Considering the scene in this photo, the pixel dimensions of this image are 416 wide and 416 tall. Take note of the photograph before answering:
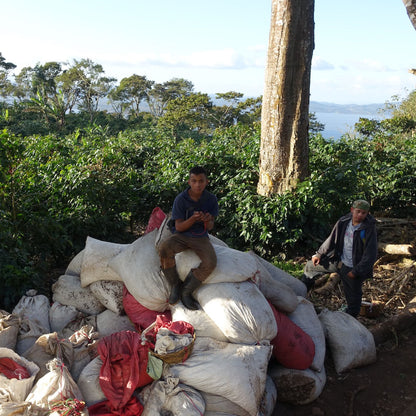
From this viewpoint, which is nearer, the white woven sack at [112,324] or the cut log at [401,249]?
the white woven sack at [112,324]

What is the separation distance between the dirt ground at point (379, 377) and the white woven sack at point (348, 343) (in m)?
0.07

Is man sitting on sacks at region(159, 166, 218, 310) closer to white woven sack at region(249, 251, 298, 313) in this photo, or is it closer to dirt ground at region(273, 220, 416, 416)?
white woven sack at region(249, 251, 298, 313)

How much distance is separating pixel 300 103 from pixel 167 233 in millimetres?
2979

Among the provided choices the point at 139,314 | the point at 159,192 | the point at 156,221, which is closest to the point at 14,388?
the point at 139,314

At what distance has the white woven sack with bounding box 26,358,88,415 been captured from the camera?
2322 millimetres

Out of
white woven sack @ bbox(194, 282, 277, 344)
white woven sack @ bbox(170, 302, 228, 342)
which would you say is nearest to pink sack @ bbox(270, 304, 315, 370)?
white woven sack @ bbox(194, 282, 277, 344)

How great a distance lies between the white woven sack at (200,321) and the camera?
112 inches

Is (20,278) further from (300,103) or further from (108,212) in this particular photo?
(300,103)

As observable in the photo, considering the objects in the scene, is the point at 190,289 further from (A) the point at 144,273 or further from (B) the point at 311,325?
(B) the point at 311,325

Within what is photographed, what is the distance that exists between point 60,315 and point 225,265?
4.45 ft

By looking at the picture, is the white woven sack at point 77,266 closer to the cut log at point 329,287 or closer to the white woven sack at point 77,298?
the white woven sack at point 77,298

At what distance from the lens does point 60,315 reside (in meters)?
3.26

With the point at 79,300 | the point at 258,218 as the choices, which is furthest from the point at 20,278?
the point at 258,218

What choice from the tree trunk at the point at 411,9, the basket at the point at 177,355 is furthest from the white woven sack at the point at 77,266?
the tree trunk at the point at 411,9
